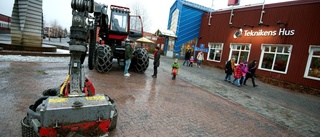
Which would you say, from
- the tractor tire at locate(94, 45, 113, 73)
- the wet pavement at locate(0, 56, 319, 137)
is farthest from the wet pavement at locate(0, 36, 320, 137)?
the tractor tire at locate(94, 45, 113, 73)

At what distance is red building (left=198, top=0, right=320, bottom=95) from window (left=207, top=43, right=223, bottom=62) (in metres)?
0.14

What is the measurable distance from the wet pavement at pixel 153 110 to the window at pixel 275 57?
959 cm

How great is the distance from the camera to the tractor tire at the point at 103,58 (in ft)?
25.9

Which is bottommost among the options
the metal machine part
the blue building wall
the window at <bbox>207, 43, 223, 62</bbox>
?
the metal machine part

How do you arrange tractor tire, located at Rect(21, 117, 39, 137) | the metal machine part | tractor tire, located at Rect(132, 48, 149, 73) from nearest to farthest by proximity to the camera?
the metal machine part
tractor tire, located at Rect(21, 117, 39, 137)
tractor tire, located at Rect(132, 48, 149, 73)

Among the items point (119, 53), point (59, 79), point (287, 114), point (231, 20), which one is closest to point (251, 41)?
point (231, 20)

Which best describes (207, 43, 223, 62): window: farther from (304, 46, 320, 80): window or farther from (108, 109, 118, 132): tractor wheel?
(108, 109, 118, 132): tractor wheel

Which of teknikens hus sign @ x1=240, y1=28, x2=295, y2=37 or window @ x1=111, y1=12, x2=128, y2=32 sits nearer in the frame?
window @ x1=111, y1=12, x2=128, y2=32

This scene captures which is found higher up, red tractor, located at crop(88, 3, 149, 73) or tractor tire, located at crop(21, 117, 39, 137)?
red tractor, located at crop(88, 3, 149, 73)

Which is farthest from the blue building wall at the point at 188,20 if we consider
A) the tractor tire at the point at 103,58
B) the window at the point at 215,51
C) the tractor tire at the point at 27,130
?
the tractor tire at the point at 27,130

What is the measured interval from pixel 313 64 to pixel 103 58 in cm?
1386

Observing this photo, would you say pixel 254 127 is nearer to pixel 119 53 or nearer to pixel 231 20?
pixel 119 53

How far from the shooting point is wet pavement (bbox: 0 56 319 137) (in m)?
3.94

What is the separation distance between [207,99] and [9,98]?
245 inches
